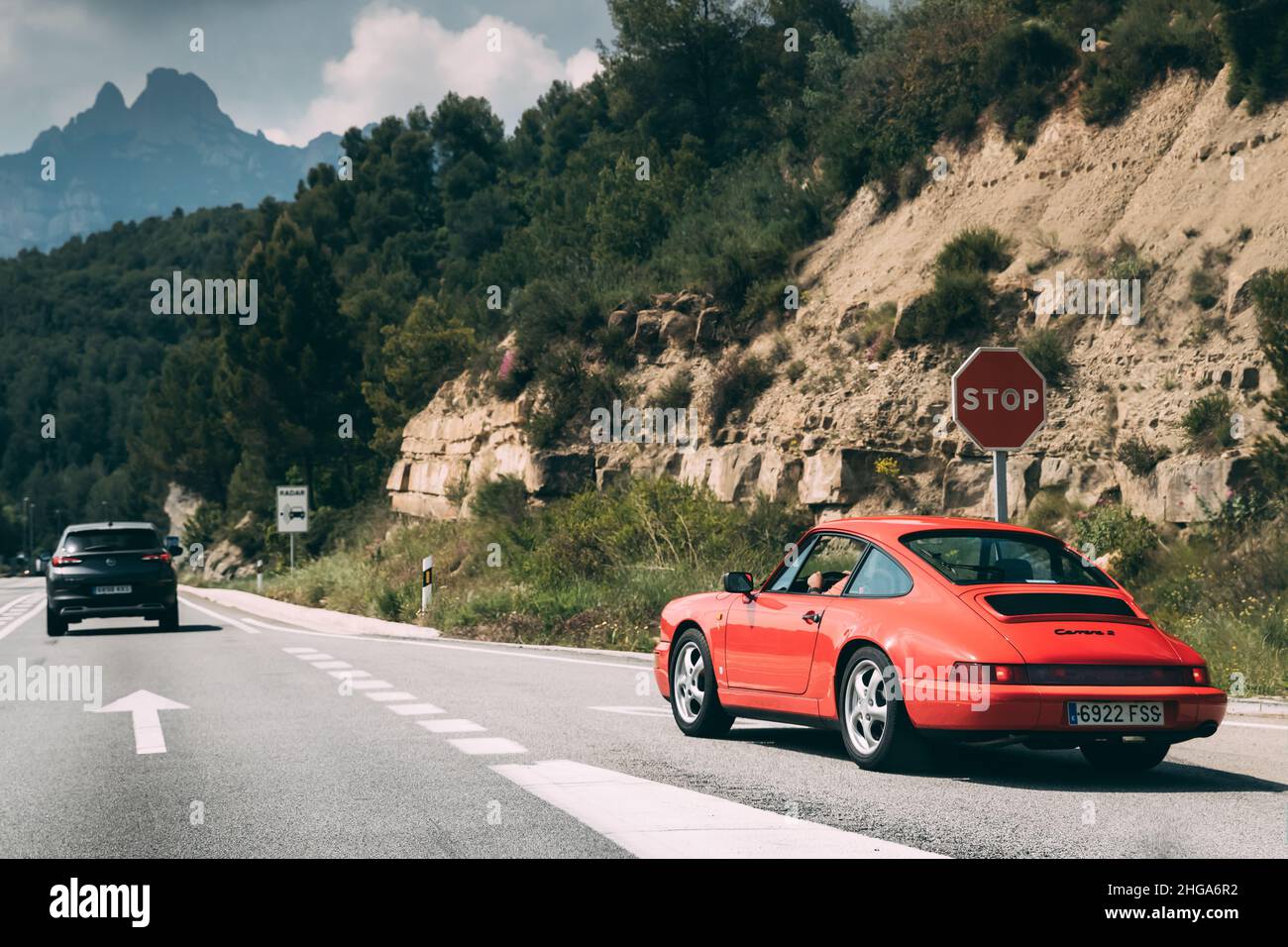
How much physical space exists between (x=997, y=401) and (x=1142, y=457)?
10.2 metres

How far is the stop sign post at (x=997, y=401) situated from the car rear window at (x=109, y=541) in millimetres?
15634

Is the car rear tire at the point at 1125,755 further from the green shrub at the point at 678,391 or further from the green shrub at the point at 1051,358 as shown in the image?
the green shrub at the point at 678,391

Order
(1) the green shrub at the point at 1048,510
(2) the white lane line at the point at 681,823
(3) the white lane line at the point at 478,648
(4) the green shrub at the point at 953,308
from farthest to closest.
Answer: (4) the green shrub at the point at 953,308 → (1) the green shrub at the point at 1048,510 → (3) the white lane line at the point at 478,648 → (2) the white lane line at the point at 681,823

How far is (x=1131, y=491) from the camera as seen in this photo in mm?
24438

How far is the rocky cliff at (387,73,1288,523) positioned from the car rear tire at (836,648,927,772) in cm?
1521

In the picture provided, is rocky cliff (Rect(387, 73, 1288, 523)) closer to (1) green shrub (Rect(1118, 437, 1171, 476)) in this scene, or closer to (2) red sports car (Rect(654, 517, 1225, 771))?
(1) green shrub (Rect(1118, 437, 1171, 476))

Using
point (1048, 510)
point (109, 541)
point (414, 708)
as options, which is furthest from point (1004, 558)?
point (109, 541)

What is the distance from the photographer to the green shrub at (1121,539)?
72.9 feet

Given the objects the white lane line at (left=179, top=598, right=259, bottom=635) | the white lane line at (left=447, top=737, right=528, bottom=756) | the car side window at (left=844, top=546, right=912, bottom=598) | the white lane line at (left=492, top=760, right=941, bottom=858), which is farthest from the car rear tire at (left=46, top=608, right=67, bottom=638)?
the car side window at (left=844, top=546, right=912, bottom=598)

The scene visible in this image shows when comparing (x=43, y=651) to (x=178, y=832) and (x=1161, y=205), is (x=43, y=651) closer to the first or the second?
(x=178, y=832)

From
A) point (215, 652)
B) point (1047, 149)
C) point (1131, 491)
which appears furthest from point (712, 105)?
point (215, 652)

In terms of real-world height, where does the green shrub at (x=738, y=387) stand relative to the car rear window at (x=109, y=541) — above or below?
above

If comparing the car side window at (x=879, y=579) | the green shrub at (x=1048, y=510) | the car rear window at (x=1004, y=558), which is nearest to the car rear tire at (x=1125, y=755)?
the car rear window at (x=1004, y=558)
